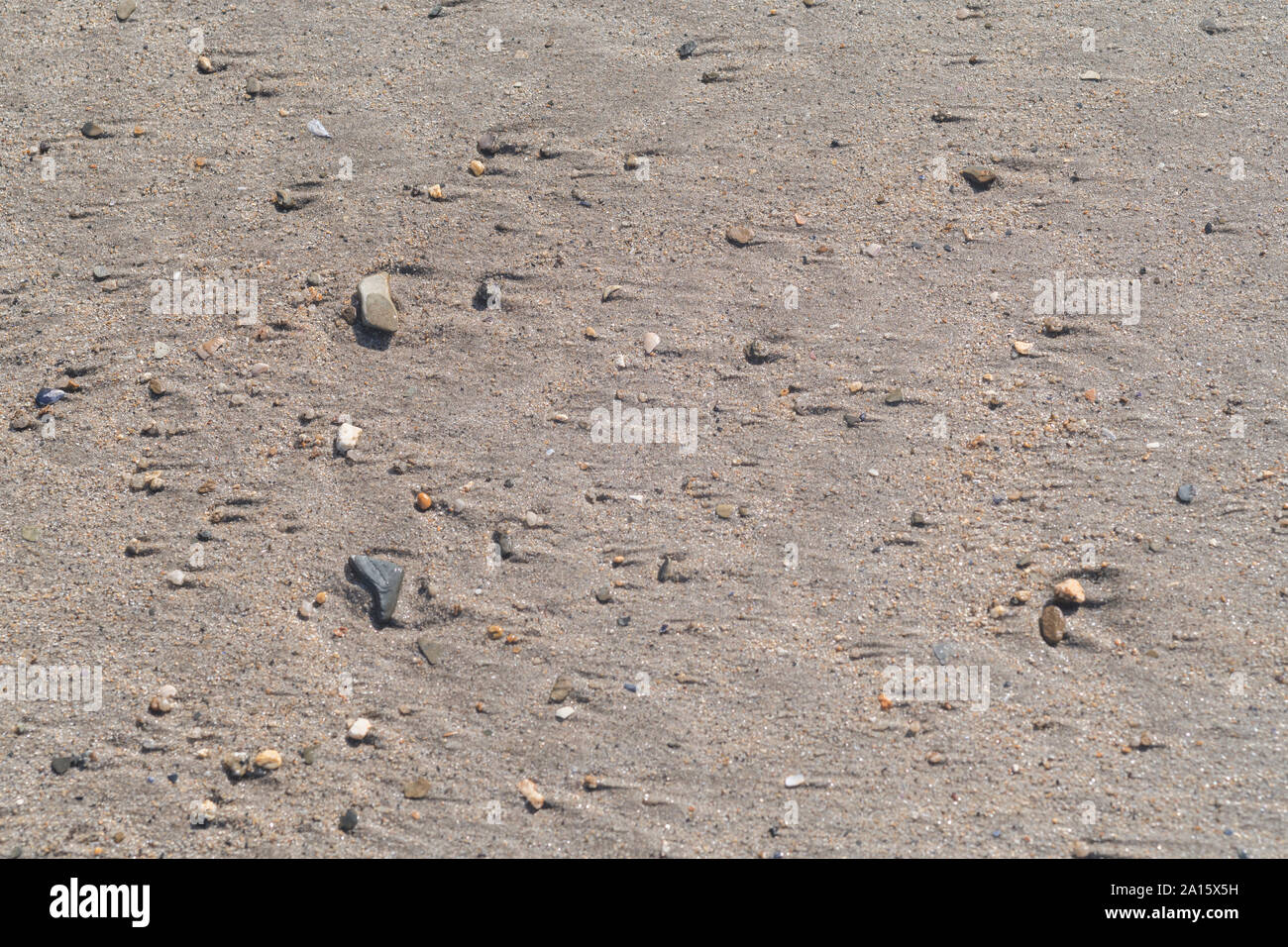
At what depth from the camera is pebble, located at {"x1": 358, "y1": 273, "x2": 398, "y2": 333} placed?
3.54m

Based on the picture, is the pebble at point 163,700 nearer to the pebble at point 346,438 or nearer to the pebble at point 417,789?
the pebble at point 417,789

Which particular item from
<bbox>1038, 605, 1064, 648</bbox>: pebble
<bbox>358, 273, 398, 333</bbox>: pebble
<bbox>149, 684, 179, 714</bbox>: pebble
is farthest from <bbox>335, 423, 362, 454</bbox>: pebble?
<bbox>1038, 605, 1064, 648</bbox>: pebble

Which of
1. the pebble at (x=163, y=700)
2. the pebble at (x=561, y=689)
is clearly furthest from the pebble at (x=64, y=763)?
the pebble at (x=561, y=689)

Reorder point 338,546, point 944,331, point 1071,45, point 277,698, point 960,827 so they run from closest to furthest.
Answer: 1. point 960,827
2. point 277,698
3. point 338,546
4. point 944,331
5. point 1071,45

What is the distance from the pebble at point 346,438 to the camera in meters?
3.36

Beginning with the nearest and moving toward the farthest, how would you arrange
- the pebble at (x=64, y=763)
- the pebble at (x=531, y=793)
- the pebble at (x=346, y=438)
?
the pebble at (x=531, y=793), the pebble at (x=64, y=763), the pebble at (x=346, y=438)

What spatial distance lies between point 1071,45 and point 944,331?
182 centimetres

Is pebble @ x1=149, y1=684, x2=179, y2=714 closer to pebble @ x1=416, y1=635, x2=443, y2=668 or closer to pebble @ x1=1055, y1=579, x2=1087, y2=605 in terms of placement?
pebble @ x1=416, y1=635, x2=443, y2=668

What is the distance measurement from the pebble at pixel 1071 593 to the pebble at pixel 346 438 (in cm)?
270

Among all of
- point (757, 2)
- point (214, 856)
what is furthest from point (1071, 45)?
point (214, 856)

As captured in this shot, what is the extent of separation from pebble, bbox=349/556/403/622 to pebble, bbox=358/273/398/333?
1.01 metres

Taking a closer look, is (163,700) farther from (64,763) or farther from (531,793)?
(531,793)

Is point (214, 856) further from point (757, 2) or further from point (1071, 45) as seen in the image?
point (1071, 45)
